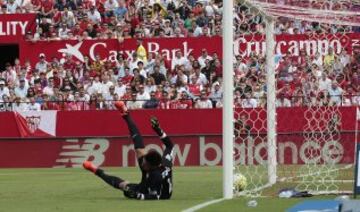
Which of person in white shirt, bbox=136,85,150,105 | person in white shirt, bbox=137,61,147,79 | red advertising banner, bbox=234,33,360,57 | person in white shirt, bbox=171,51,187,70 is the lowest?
person in white shirt, bbox=136,85,150,105

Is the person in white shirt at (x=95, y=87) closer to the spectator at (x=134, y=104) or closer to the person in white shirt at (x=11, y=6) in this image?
the spectator at (x=134, y=104)

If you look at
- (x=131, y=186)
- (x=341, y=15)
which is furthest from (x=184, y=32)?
(x=131, y=186)

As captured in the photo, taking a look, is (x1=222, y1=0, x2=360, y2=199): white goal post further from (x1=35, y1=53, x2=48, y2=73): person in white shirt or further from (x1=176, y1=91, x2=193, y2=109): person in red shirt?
(x1=35, y1=53, x2=48, y2=73): person in white shirt

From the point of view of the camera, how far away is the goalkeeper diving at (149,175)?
53.5 feet

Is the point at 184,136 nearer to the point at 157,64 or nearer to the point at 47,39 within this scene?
the point at 157,64

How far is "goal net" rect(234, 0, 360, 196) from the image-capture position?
20.1 metres

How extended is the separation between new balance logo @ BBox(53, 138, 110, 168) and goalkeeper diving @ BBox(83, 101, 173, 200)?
14795mm

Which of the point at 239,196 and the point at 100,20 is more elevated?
the point at 100,20

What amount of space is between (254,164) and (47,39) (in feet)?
49.9

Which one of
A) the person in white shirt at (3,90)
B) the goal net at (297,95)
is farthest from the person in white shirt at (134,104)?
the goal net at (297,95)

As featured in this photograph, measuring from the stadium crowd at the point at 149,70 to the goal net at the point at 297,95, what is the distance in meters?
0.07

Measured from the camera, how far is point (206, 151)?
31734 millimetres

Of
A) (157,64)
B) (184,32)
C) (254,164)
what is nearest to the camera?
(254,164)

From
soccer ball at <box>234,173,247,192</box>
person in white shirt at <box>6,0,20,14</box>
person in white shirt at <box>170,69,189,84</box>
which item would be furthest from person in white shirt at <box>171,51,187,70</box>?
soccer ball at <box>234,173,247,192</box>
